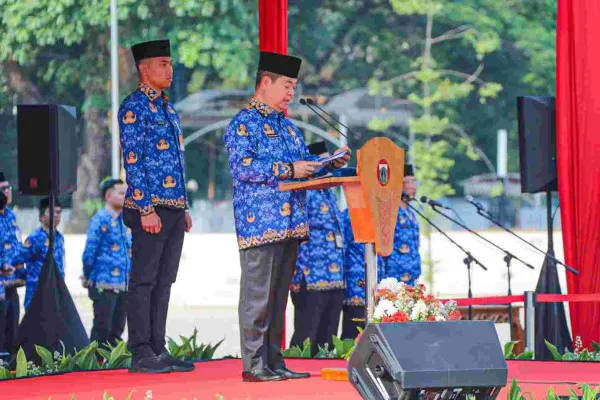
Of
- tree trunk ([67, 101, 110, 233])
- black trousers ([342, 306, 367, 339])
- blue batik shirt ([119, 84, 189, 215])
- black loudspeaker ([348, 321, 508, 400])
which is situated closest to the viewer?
black loudspeaker ([348, 321, 508, 400])

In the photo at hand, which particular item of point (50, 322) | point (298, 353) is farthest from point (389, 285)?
point (50, 322)

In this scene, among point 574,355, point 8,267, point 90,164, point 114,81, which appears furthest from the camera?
point 90,164

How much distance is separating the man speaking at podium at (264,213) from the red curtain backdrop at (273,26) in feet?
6.82

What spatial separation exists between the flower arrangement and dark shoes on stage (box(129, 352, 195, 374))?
1.26 metres

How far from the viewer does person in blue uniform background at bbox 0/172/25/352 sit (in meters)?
8.94

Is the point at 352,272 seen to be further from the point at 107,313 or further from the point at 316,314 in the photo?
the point at 107,313

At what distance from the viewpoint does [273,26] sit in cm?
818

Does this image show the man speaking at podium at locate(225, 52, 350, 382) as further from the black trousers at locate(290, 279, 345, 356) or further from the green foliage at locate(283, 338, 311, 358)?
the black trousers at locate(290, 279, 345, 356)

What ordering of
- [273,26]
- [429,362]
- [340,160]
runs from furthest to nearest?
[273,26], [340,160], [429,362]

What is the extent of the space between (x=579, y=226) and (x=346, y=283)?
5.40ft

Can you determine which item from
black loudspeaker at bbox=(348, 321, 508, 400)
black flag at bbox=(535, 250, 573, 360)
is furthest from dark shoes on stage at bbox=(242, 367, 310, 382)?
black flag at bbox=(535, 250, 573, 360)

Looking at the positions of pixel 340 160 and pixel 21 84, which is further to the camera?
pixel 21 84

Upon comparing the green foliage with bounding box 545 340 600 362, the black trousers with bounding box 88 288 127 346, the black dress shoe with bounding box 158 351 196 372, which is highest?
the black dress shoe with bounding box 158 351 196 372

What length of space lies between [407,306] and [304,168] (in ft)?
2.45
